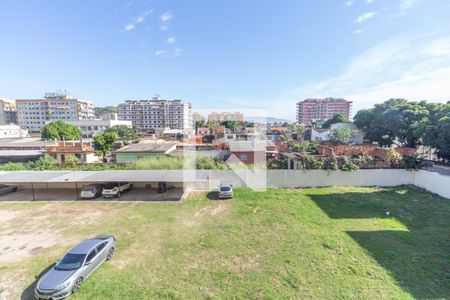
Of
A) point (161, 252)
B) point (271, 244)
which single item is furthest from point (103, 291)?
point (271, 244)

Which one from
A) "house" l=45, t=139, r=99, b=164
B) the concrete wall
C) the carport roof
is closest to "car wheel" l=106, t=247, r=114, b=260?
the carport roof

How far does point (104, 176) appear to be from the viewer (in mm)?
13820

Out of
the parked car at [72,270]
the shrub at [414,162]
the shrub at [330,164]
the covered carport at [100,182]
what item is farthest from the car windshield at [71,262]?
the shrub at [414,162]

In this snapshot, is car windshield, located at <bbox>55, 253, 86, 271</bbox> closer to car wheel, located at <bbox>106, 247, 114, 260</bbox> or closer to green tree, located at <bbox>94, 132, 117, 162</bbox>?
Result: car wheel, located at <bbox>106, 247, 114, 260</bbox>

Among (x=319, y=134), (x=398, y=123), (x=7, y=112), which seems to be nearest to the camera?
(x=398, y=123)

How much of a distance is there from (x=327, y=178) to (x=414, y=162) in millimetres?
6536

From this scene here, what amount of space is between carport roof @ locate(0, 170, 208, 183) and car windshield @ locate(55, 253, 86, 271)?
6718 mm

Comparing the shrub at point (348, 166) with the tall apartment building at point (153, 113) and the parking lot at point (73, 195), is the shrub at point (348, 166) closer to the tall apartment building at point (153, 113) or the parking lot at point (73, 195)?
the parking lot at point (73, 195)

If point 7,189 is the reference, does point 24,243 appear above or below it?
below

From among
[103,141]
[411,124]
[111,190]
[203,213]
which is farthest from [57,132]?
[411,124]

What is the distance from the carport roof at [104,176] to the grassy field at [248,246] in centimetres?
155

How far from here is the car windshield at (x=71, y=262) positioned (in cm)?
589

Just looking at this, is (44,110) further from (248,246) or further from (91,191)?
(248,246)

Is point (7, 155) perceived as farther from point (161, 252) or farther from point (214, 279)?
point (214, 279)
